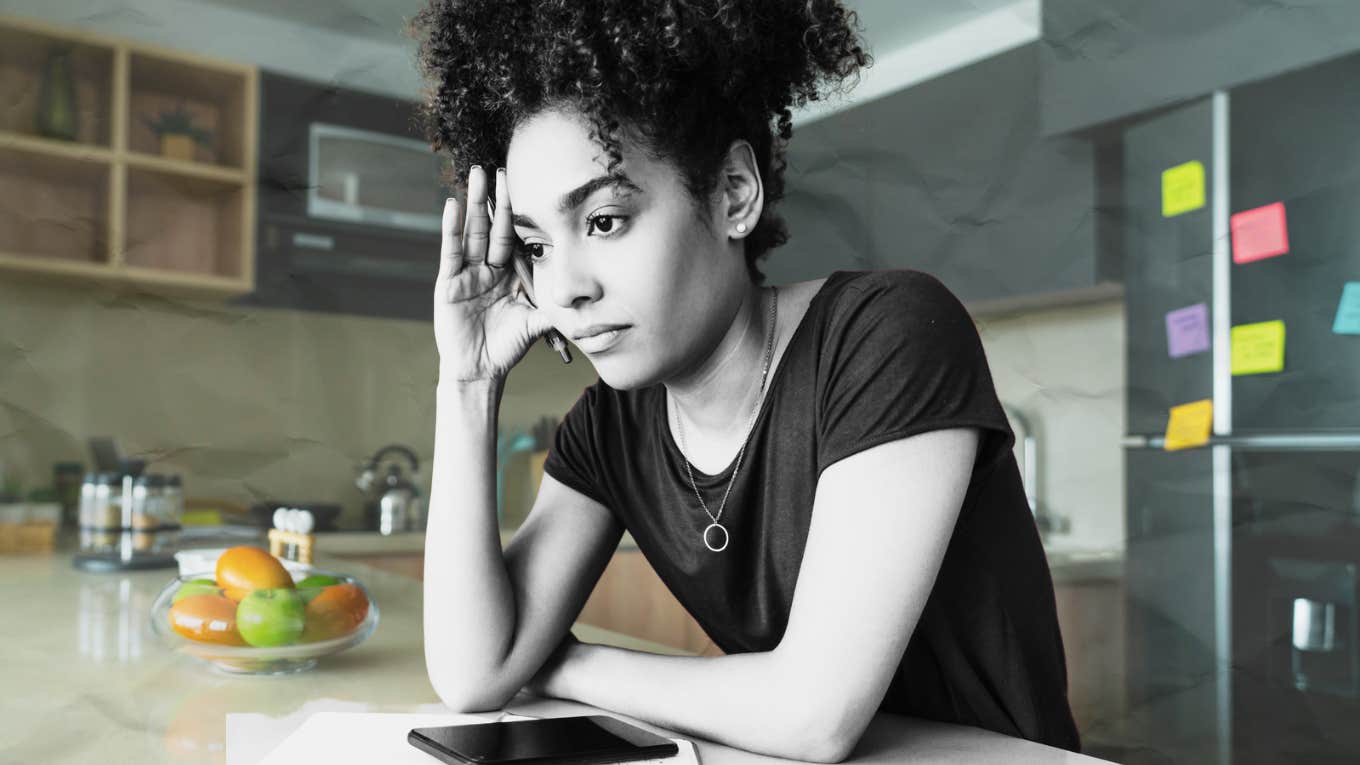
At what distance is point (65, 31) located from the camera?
249cm

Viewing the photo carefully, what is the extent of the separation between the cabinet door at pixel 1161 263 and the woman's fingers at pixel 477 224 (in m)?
1.58

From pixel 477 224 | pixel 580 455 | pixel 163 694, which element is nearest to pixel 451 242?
pixel 477 224

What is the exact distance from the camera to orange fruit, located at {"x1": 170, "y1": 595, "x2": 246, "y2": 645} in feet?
2.83

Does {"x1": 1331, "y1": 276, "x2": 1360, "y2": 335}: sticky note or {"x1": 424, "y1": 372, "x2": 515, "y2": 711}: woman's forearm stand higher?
{"x1": 1331, "y1": 276, "x2": 1360, "y2": 335}: sticky note

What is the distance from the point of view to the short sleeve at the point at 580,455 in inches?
36.6

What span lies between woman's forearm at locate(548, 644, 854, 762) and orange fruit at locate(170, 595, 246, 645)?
0.33 meters

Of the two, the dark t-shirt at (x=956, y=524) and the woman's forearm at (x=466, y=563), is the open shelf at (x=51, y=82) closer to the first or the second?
the woman's forearm at (x=466, y=563)

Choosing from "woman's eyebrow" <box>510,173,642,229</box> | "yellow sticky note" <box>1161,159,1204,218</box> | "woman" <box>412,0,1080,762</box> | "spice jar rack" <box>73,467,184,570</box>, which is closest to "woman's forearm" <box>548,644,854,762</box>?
"woman" <box>412,0,1080,762</box>

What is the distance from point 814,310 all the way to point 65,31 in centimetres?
244

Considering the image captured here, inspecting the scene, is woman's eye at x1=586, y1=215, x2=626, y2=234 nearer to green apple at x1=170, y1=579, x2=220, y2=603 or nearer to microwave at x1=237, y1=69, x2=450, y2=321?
green apple at x1=170, y1=579, x2=220, y2=603

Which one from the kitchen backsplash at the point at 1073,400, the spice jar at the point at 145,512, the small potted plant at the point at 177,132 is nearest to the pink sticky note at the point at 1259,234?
the kitchen backsplash at the point at 1073,400

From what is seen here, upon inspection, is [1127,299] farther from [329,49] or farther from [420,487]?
[329,49]

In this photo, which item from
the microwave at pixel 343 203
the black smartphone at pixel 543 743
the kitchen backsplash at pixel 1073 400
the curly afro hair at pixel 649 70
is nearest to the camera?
the black smartphone at pixel 543 743

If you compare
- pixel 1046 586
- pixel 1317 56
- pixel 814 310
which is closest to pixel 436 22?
pixel 814 310
